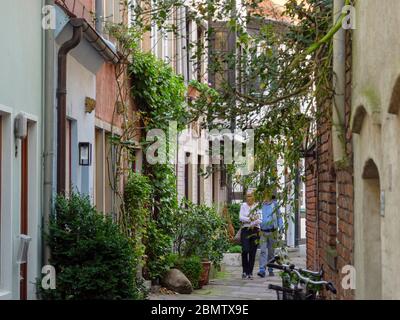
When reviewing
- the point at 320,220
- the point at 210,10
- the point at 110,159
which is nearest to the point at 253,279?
the point at 110,159

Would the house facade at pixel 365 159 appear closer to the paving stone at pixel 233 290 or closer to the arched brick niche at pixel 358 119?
the arched brick niche at pixel 358 119

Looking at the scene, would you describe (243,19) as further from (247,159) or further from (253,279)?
(253,279)

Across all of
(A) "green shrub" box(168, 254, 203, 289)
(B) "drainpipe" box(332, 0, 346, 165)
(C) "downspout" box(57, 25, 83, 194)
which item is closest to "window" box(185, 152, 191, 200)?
(A) "green shrub" box(168, 254, 203, 289)

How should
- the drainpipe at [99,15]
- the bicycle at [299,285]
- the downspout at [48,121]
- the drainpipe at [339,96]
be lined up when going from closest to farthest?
the bicycle at [299,285]
the drainpipe at [339,96]
the downspout at [48,121]
the drainpipe at [99,15]

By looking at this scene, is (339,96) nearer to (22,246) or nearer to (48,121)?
(48,121)

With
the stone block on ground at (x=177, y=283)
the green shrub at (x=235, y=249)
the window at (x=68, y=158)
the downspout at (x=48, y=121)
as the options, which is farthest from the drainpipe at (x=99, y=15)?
the green shrub at (x=235, y=249)

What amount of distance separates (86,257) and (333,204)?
2702 mm

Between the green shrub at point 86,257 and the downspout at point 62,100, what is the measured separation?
590mm

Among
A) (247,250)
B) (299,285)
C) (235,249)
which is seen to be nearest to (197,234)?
(247,250)

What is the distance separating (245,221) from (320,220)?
7127 mm

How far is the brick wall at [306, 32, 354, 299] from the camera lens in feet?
29.9

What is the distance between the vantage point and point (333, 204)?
1090 cm

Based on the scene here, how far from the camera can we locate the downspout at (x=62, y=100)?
1124cm

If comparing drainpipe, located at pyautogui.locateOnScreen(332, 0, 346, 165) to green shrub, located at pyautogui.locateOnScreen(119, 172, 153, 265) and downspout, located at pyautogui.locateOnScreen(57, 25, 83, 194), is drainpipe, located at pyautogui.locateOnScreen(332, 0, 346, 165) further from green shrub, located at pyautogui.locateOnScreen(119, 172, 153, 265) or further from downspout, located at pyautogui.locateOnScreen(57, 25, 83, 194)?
green shrub, located at pyautogui.locateOnScreen(119, 172, 153, 265)
